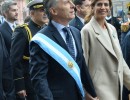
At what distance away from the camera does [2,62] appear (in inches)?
189

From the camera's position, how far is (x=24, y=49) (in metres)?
5.90

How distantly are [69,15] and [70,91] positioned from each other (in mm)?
773

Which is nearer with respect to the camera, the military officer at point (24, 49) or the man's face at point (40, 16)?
the military officer at point (24, 49)

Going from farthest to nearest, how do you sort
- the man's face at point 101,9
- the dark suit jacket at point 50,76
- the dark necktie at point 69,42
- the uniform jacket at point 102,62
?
the man's face at point 101,9 → the uniform jacket at point 102,62 → the dark necktie at point 69,42 → the dark suit jacket at point 50,76

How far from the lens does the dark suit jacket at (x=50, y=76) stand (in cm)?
413

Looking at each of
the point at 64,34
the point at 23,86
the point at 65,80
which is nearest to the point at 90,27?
the point at 64,34

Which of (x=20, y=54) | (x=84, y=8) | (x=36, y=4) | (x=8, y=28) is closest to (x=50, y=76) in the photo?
(x=20, y=54)

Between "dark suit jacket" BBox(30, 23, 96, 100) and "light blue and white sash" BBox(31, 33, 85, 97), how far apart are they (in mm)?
32

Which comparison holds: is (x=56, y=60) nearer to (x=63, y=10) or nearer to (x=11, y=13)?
(x=63, y=10)

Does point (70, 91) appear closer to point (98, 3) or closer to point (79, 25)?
point (98, 3)

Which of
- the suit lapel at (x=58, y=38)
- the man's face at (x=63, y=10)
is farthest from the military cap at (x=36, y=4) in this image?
the suit lapel at (x=58, y=38)

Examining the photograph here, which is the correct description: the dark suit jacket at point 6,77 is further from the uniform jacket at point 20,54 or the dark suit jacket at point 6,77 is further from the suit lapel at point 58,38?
the uniform jacket at point 20,54

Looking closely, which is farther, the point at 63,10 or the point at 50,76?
the point at 63,10

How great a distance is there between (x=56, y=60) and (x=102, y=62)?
35.0 inches
